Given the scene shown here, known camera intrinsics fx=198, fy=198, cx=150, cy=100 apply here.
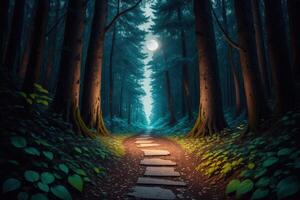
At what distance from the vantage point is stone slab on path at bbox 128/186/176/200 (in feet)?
12.6

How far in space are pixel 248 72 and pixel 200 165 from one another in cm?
370

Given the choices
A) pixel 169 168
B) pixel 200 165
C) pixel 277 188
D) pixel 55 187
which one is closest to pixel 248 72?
pixel 200 165

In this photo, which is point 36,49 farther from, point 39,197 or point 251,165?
point 251,165

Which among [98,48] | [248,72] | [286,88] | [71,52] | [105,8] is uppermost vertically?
[105,8]

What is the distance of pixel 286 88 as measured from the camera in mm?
5102

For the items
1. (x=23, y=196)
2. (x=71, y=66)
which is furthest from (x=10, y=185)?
(x=71, y=66)

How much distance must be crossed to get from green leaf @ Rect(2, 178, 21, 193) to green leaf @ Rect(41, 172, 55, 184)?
1.30ft

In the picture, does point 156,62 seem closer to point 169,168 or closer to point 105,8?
point 105,8

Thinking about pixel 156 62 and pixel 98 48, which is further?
pixel 156 62

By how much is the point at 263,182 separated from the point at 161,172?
2776 millimetres

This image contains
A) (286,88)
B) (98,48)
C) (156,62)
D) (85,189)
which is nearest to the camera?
(85,189)

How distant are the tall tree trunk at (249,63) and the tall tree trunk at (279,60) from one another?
1.22m

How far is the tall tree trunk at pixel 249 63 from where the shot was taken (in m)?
6.52

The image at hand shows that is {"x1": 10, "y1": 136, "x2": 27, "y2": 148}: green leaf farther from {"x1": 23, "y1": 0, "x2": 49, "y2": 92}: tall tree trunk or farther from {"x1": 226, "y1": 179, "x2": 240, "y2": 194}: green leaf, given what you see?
{"x1": 226, "y1": 179, "x2": 240, "y2": 194}: green leaf
